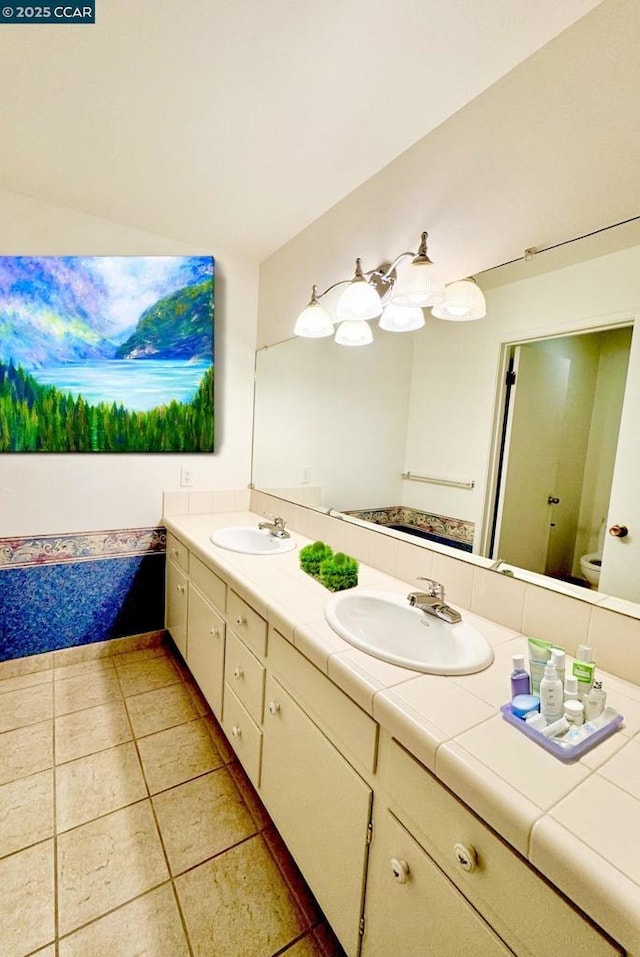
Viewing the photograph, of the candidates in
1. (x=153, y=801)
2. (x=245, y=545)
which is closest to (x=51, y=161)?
(x=245, y=545)

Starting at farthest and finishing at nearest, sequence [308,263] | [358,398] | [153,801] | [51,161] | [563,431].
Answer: [308,263] → [358,398] → [51,161] → [153,801] → [563,431]

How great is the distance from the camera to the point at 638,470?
3.07 ft

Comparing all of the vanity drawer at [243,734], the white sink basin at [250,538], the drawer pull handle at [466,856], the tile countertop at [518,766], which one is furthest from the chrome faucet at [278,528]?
the drawer pull handle at [466,856]

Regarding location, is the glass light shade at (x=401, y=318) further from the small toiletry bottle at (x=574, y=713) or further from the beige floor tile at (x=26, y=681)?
the beige floor tile at (x=26, y=681)

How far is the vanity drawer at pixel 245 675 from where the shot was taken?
1.33 m

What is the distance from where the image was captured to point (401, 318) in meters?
1.54

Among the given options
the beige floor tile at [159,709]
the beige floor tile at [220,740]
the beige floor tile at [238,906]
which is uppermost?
the beige floor tile at [159,709]

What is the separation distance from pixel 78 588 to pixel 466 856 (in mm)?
2149

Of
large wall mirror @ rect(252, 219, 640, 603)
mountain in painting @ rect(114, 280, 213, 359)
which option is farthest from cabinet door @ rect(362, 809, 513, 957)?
mountain in painting @ rect(114, 280, 213, 359)

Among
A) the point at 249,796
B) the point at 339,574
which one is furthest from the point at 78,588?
the point at 339,574

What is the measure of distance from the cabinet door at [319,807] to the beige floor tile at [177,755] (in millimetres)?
459

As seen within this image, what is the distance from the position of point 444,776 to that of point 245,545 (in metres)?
1.53

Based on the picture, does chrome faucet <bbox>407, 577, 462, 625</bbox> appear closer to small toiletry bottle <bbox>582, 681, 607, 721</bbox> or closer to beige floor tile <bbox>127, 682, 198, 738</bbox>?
small toiletry bottle <bbox>582, 681, 607, 721</bbox>

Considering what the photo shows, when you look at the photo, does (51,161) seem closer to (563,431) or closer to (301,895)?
(563,431)
